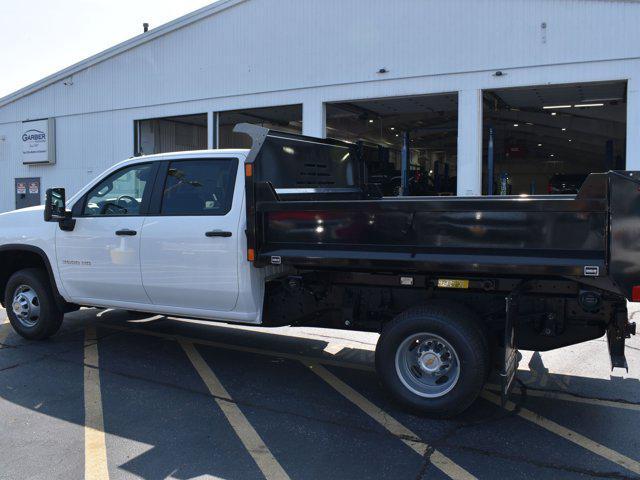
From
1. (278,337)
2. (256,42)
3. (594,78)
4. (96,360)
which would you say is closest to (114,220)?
(96,360)

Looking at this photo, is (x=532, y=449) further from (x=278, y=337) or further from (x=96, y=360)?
(x=96, y=360)

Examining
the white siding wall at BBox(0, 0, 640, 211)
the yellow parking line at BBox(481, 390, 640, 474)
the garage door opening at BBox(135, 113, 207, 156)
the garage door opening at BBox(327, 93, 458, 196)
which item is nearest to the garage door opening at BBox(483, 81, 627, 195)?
the white siding wall at BBox(0, 0, 640, 211)

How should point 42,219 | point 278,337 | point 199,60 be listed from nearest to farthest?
point 42,219 < point 278,337 < point 199,60

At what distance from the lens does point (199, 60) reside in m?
18.5

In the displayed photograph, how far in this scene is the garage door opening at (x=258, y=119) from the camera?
67.1 feet

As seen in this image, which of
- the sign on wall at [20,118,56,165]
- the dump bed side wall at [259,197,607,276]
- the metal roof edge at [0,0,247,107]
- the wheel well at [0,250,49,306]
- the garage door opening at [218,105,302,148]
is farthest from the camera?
the sign on wall at [20,118,56,165]

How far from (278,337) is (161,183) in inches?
93.5

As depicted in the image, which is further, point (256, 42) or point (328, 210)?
point (256, 42)

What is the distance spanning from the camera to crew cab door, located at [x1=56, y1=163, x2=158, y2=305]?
17.9 feet

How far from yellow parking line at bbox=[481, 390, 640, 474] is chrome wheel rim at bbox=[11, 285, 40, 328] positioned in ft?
15.8

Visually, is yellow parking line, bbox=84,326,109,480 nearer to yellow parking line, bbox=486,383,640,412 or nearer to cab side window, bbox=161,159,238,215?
cab side window, bbox=161,159,238,215

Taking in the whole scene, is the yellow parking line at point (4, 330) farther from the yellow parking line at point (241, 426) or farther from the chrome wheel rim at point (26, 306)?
the yellow parking line at point (241, 426)

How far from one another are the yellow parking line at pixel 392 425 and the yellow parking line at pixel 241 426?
3.01 ft

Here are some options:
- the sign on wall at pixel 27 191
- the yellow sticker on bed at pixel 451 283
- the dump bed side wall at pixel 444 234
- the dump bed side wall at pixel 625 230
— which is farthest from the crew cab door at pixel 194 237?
the sign on wall at pixel 27 191
